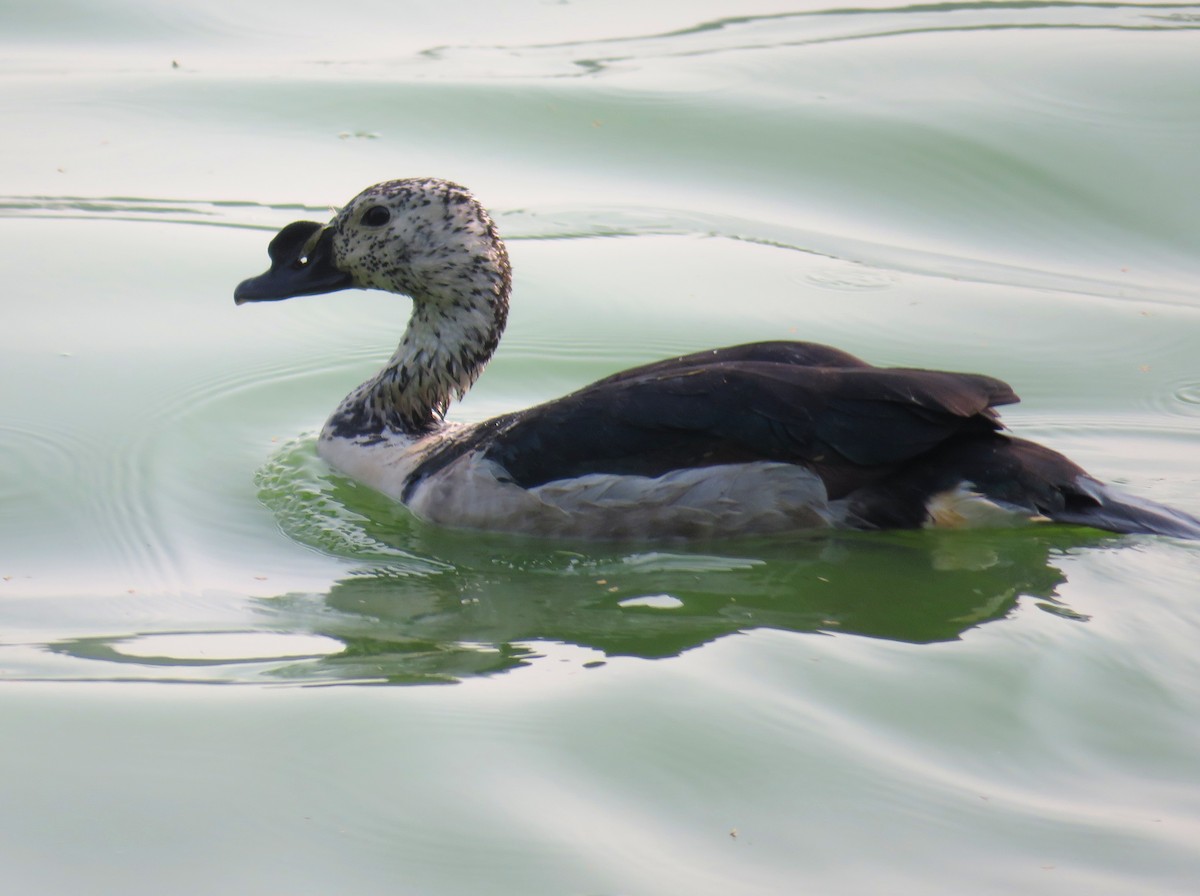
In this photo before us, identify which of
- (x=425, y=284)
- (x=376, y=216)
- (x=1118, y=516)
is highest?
(x=376, y=216)

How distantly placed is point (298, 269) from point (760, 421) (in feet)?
7.21

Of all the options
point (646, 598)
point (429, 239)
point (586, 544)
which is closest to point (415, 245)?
point (429, 239)

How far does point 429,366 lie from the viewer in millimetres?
6668

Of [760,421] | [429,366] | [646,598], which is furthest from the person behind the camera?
[429,366]

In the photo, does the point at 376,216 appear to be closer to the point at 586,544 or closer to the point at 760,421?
the point at 586,544

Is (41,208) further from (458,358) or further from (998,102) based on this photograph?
(998,102)

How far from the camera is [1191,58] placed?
1046cm

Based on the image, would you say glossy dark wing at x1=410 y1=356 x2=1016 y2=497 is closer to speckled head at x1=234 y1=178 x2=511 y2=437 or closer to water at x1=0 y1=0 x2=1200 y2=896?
water at x1=0 y1=0 x2=1200 y2=896

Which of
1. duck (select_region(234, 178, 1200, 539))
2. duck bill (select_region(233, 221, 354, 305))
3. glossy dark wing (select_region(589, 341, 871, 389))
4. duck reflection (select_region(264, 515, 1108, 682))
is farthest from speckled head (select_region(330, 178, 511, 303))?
duck reflection (select_region(264, 515, 1108, 682))

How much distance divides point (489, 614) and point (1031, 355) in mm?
3444

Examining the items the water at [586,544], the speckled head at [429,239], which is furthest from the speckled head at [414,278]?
the water at [586,544]

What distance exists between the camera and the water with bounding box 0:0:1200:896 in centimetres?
388

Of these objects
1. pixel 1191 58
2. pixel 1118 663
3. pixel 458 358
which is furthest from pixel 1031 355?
pixel 1191 58

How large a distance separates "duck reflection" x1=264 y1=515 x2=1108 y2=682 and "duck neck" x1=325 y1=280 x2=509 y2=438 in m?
0.78
